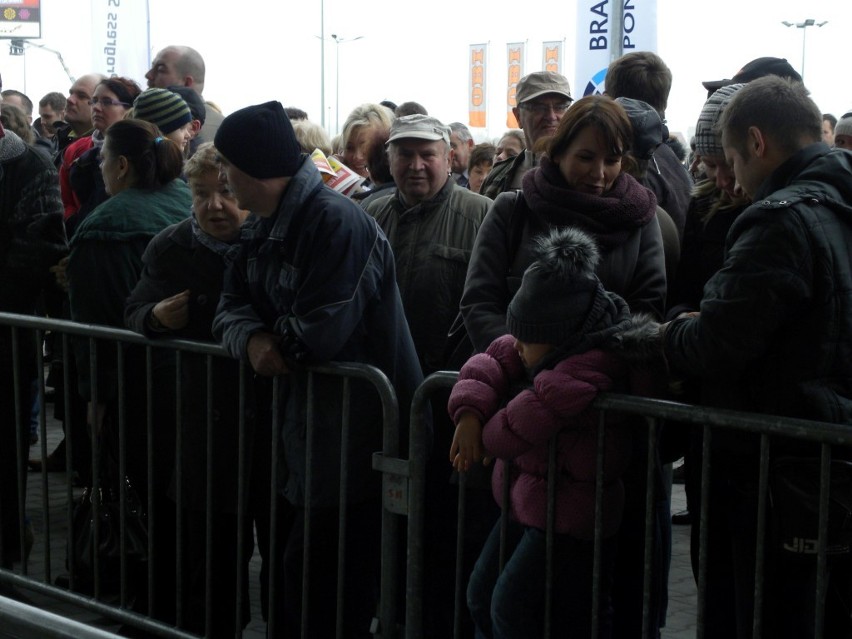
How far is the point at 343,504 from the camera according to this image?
387cm

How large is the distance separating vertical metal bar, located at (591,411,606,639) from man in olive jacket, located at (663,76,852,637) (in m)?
0.29

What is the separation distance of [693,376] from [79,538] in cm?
259

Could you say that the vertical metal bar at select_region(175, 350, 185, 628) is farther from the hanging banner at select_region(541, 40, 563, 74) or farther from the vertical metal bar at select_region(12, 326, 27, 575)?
the hanging banner at select_region(541, 40, 563, 74)

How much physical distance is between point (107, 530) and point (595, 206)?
2323 mm

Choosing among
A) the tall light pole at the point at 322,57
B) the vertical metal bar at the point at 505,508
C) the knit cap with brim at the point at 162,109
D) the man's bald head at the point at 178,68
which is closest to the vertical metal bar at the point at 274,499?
the vertical metal bar at the point at 505,508

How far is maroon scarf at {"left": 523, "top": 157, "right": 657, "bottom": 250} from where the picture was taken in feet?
12.3

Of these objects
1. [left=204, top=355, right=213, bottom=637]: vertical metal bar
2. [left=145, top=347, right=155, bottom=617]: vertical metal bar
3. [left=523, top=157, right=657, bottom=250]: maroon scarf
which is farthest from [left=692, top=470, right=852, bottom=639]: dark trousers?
[left=145, top=347, right=155, bottom=617]: vertical metal bar

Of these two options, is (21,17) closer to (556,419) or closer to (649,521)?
(556,419)

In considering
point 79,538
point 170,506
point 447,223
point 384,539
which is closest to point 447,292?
point 447,223

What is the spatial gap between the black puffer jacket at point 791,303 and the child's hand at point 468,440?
0.67 meters

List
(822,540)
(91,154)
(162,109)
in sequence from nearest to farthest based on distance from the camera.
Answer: (822,540) → (162,109) → (91,154)

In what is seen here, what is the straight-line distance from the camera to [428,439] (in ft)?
12.9

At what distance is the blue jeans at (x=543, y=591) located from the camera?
11.3ft

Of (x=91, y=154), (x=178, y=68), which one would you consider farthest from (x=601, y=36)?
(x=91, y=154)
